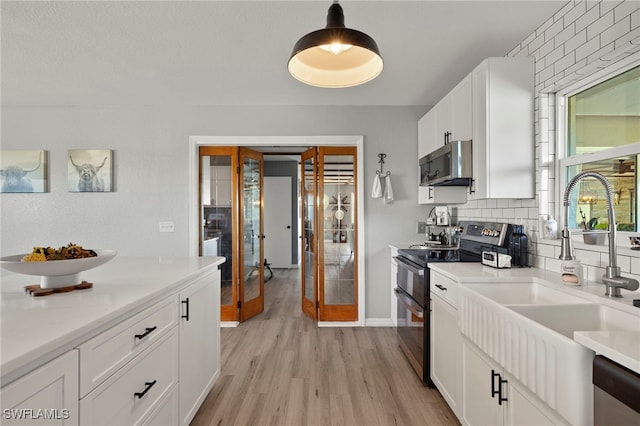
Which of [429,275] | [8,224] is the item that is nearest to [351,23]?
[429,275]

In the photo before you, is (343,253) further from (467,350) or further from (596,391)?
(596,391)

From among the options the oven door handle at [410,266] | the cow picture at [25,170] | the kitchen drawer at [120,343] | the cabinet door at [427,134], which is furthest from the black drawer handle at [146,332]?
the cow picture at [25,170]

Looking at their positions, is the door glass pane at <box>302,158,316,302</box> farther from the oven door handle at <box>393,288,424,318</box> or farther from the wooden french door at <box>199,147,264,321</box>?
the oven door handle at <box>393,288,424,318</box>

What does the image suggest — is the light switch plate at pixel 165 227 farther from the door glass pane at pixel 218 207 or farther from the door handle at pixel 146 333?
the door handle at pixel 146 333

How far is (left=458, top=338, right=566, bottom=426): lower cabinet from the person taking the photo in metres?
1.17

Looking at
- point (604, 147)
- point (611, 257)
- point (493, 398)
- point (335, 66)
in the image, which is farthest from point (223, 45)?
point (493, 398)

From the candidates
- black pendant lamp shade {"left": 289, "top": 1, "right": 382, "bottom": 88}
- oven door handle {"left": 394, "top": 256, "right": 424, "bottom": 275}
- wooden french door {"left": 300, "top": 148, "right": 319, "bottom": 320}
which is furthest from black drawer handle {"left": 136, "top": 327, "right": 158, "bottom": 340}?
wooden french door {"left": 300, "top": 148, "right": 319, "bottom": 320}

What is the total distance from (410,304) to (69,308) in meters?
2.17

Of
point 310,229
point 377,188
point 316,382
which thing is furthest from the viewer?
point 310,229

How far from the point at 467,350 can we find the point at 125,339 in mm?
1631

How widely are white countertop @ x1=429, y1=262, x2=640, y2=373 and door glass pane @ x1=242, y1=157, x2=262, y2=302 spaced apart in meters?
2.37

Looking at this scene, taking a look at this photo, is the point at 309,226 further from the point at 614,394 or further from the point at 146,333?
the point at 614,394

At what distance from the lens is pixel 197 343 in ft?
6.06

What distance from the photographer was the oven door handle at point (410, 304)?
2.30m
